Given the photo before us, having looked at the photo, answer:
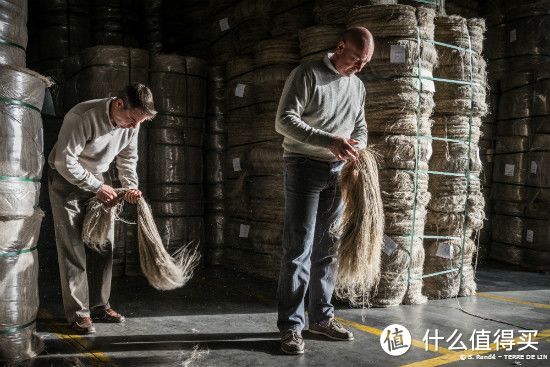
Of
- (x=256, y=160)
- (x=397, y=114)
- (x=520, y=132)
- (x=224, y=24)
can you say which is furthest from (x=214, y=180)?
(x=520, y=132)

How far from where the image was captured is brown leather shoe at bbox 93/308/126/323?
3875 millimetres

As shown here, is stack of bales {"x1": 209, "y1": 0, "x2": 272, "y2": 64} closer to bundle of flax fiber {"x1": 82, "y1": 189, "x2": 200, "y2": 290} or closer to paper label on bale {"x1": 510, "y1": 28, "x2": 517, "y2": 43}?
bundle of flax fiber {"x1": 82, "y1": 189, "x2": 200, "y2": 290}

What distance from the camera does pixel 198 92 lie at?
6.05m

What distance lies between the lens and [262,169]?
5609mm

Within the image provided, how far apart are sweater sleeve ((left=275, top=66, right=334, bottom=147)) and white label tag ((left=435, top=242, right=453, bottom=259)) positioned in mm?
2367

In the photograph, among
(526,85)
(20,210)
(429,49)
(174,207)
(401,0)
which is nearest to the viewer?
(20,210)


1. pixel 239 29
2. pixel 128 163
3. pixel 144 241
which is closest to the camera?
pixel 144 241

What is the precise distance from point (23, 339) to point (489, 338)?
3.31 metres

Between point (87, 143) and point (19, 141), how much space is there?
2.24 feet

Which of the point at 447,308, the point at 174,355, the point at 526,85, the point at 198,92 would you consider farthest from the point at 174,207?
the point at 526,85

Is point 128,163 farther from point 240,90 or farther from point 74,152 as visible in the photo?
point 240,90

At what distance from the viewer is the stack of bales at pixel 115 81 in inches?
212

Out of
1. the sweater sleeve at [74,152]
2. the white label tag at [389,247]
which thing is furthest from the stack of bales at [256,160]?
the sweater sleeve at [74,152]

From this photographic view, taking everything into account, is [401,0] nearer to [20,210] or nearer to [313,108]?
[313,108]
